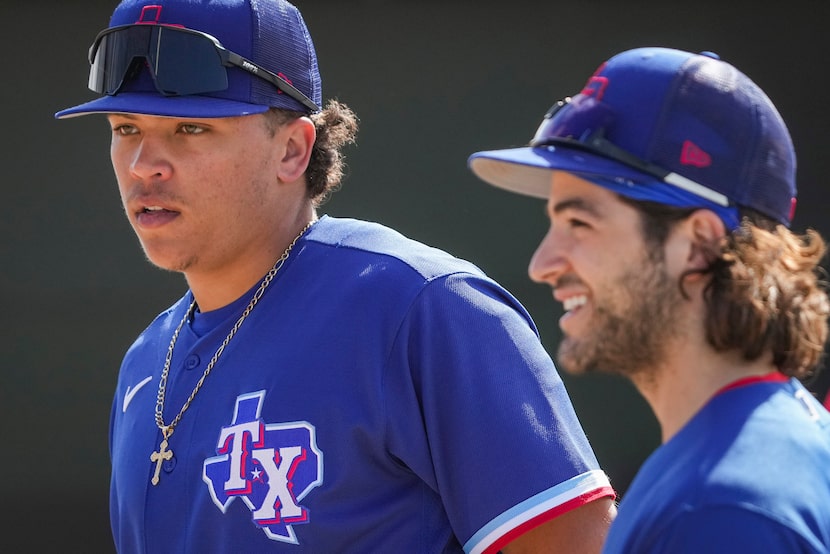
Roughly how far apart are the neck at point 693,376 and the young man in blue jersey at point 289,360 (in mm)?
546

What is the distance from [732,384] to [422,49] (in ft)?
10.3

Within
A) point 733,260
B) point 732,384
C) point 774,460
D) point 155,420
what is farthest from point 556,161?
point 155,420

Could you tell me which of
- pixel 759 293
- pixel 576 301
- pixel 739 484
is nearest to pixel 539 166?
pixel 576 301

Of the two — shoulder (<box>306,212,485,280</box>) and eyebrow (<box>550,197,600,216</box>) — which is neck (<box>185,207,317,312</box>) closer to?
shoulder (<box>306,212,485,280</box>)

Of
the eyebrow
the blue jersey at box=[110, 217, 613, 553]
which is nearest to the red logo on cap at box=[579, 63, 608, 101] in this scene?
the eyebrow

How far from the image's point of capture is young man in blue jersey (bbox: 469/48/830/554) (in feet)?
4.80

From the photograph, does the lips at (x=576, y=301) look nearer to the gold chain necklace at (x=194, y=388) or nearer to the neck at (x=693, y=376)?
the neck at (x=693, y=376)

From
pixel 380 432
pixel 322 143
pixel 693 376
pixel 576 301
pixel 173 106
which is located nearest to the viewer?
pixel 693 376

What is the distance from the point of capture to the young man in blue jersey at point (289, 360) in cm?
208

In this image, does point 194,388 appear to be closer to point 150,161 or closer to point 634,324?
point 150,161

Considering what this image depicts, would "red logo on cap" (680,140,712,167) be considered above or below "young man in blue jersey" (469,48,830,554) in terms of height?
above

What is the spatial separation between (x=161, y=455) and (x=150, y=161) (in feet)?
1.95

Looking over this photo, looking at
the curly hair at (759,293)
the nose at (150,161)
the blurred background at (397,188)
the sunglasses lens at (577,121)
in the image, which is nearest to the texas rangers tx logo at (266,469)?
the nose at (150,161)

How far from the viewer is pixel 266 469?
2125 millimetres
